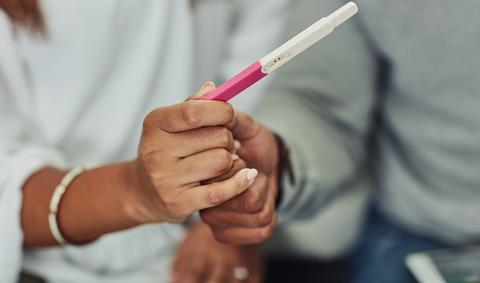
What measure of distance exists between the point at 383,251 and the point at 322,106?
163 mm

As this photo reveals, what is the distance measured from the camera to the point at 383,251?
2.56 feet

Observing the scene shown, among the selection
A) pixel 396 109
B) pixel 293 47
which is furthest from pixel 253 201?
pixel 396 109

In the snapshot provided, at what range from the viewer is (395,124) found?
75 cm

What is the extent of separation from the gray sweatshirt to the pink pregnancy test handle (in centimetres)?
17

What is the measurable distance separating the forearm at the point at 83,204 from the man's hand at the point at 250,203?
61 millimetres

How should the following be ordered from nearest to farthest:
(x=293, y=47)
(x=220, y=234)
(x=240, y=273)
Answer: (x=293, y=47) < (x=220, y=234) < (x=240, y=273)

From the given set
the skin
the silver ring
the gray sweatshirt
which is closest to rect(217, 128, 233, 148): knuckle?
the skin

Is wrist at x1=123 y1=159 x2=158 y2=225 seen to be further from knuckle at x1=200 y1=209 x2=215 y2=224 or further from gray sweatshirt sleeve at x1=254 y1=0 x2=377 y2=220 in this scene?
gray sweatshirt sleeve at x1=254 y1=0 x2=377 y2=220

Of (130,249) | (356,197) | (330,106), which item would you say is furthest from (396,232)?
(130,249)

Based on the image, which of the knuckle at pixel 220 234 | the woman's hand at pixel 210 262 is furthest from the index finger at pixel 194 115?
the woman's hand at pixel 210 262

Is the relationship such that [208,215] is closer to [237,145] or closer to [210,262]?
[237,145]

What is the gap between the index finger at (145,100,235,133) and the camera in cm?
48

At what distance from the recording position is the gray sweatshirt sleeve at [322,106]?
0.68 metres

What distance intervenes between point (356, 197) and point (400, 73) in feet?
0.48
